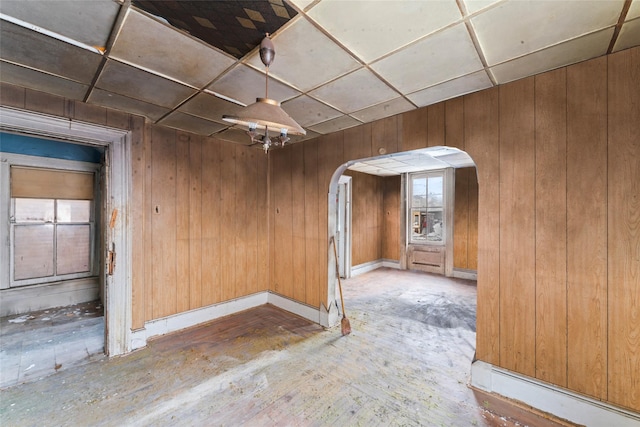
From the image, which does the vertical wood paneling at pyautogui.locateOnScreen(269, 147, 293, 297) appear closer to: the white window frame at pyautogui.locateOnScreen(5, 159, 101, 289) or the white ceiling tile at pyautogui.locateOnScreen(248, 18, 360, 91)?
the white ceiling tile at pyautogui.locateOnScreen(248, 18, 360, 91)

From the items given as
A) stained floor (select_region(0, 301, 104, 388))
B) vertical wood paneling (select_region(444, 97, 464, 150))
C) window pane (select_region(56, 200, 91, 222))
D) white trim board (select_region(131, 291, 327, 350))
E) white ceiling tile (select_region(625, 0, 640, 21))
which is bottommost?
stained floor (select_region(0, 301, 104, 388))

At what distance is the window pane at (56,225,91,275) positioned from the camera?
3.87 meters

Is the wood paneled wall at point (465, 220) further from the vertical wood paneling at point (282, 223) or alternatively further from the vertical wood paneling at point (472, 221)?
the vertical wood paneling at point (282, 223)

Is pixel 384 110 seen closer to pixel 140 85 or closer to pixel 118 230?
pixel 140 85

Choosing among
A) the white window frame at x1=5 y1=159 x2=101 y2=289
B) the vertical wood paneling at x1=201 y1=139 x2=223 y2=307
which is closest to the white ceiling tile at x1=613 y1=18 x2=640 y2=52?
the vertical wood paneling at x1=201 y1=139 x2=223 y2=307

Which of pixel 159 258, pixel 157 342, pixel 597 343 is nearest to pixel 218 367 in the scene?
pixel 157 342

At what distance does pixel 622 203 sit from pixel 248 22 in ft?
8.51

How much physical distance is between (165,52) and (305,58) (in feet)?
3.03

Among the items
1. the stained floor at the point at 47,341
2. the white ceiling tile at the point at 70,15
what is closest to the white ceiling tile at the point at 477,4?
the white ceiling tile at the point at 70,15

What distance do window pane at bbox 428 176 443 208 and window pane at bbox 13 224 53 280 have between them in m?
7.24

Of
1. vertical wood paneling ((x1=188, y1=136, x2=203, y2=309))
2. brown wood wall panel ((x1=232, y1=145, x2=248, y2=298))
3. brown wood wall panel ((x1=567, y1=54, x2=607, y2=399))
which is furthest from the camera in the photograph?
brown wood wall panel ((x1=232, y1=145, x2=248, y2=298))

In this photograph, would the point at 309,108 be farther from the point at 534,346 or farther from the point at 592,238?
the point at 534,346

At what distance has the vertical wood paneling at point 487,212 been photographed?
6.86 feet

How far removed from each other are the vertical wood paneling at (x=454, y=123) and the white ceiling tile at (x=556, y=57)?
1.15ft
